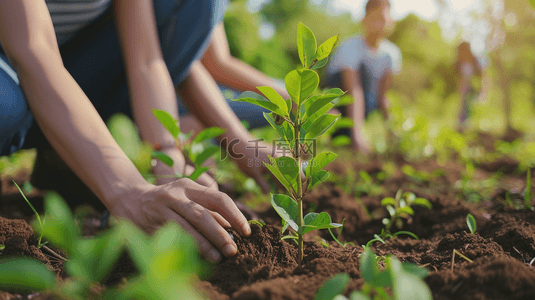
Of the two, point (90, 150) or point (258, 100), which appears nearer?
point (258, 100)

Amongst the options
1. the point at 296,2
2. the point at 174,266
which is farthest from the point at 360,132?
the point at 296,2

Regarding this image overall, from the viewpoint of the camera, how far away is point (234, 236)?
75cm

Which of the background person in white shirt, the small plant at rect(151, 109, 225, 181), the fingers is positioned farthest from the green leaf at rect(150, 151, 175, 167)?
the background person in white shirt

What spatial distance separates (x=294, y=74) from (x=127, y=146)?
2.11 feet

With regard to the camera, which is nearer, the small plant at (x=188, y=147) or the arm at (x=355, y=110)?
the small plant at (x=188, y=147)

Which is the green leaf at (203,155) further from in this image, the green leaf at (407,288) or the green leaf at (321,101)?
the green leaf at (407,288)

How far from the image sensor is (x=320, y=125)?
0.67 m

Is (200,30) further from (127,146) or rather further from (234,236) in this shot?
(234,236)

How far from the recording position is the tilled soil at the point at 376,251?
56 cm

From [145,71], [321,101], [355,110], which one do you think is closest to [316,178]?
[321,101]

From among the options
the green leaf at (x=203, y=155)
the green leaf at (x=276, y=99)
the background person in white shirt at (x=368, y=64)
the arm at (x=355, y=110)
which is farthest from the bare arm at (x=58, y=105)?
the background person in white shirt at (x=368, y=64)

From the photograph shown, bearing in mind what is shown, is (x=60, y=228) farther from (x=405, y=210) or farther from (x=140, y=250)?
(x=405, y=210)

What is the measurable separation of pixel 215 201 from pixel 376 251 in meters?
0.49

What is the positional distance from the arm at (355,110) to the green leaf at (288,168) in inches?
76.5
